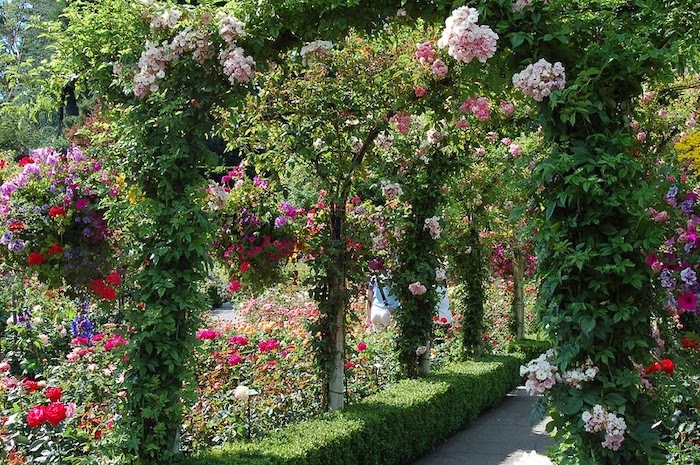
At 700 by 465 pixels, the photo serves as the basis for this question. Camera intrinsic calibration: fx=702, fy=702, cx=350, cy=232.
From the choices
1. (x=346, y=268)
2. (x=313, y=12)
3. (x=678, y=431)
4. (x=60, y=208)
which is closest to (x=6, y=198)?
(x=60, y=208)

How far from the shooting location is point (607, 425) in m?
2.60

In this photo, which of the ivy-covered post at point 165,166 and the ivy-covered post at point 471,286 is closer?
A: the ivy-covered post at point 165,166

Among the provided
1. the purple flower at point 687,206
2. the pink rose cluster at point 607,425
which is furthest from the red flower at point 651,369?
the purple flower at point 687,206

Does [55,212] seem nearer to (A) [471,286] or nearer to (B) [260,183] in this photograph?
(B) [260,183]

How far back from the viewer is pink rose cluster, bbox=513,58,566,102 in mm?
2717

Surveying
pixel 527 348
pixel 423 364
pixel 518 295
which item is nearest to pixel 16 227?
pixel 423 364

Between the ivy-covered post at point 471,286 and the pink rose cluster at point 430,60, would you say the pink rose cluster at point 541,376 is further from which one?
the ivy-covered post at point 471,286

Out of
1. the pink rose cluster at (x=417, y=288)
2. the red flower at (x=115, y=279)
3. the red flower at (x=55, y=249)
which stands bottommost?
the pink rose cluster at (x=417, y=288)

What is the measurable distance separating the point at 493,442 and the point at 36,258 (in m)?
3.87

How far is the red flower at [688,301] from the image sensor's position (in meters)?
3.51

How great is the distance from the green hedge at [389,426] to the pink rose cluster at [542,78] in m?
2.18

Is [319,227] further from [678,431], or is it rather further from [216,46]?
[678,431]

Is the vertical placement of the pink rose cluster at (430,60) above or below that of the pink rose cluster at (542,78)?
above

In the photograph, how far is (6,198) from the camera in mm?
3678
